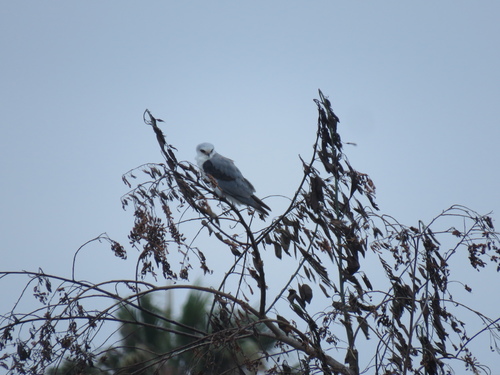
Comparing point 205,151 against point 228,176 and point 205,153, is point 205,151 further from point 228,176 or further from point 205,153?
point 228,176

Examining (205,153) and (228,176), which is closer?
(228,176)

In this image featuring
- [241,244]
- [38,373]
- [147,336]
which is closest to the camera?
[38,373]

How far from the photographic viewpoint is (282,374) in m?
4.10

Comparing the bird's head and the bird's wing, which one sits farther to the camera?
the bird's head

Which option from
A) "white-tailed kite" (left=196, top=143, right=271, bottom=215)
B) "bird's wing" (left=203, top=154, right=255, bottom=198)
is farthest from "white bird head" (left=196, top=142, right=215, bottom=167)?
"bird's wing" (left=203, top=154, right=255, bottom=198)

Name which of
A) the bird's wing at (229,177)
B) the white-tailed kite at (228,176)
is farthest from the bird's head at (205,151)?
the bird's wing at (229,177)

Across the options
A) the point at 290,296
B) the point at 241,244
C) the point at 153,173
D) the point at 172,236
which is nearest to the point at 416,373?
the point at 290,296

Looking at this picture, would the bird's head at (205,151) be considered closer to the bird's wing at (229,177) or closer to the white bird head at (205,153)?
the white bird head at (205,153)

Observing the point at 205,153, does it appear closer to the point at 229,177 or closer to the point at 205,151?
the point at 205,151

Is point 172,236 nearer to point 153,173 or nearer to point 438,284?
point 153,173

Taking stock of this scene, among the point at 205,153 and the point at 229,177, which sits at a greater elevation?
the point at 205,153

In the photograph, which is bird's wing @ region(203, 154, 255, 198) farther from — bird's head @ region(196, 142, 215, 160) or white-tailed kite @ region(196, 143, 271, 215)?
bird's head @ region(196, 142, 215, 160)

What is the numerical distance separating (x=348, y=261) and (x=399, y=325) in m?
0.55

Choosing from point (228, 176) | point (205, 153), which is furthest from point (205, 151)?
point (228, 176)
